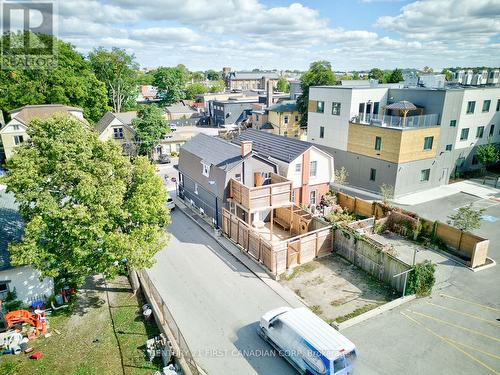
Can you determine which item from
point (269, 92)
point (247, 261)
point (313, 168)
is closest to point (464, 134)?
point (313, 168)

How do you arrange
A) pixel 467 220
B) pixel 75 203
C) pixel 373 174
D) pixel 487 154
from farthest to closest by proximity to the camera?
pixel 487 154, pixel 373 174, pixel 467 220, pixel 75 203

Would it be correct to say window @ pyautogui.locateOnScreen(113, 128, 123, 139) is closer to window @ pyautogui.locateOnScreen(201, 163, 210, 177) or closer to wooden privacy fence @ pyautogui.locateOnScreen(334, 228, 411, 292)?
window @ pyautogui.locateOnScreen(201, 163, 210, 177)

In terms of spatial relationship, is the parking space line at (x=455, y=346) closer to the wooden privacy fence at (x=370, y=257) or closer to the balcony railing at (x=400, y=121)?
the wooden privacy fence at (x=370, y=257)

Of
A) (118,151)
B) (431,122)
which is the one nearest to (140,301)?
(118,151)

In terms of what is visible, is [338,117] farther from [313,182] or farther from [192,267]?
[192,267]

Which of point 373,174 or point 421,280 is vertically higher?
point 373,174

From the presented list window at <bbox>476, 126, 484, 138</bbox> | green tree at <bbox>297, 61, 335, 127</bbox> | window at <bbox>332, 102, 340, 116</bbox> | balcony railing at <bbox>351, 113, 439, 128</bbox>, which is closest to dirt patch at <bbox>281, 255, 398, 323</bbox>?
balcony railing at <bbox>351, 113, 439, 128</bbox>

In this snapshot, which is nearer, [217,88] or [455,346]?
[455,346]

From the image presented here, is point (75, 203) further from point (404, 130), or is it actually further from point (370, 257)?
point (404, 130)
